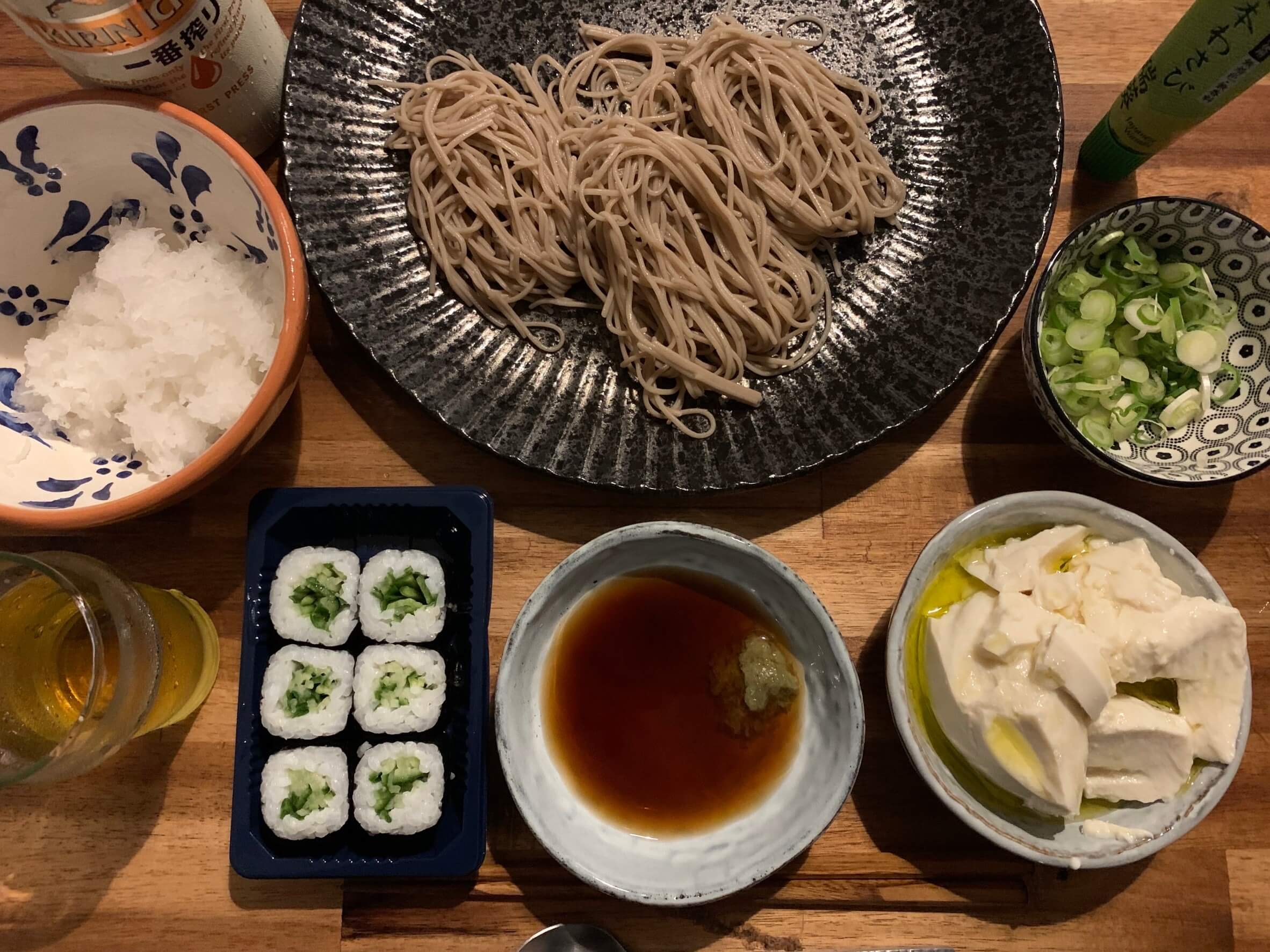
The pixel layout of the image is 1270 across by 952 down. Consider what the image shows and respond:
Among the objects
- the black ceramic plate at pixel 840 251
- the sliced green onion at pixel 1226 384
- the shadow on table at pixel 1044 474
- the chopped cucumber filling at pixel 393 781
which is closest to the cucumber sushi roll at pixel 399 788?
the chopped cucumber filling at pixel 393 781

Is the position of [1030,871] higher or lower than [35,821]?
lower

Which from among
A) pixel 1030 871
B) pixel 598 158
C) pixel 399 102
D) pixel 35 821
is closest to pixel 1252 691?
pixel 1030 871

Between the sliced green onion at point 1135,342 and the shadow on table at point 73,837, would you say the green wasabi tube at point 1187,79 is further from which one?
the shadow on table at point 73,837

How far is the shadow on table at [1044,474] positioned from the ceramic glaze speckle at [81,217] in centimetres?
149

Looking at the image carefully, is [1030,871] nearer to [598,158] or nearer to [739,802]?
[739,802]

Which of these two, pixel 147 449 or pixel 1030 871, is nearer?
pixel 147 449

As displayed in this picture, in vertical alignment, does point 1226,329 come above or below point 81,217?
below

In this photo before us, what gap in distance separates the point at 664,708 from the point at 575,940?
0.48 m

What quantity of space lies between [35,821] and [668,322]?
1660 millimetres

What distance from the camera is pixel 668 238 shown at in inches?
69.5

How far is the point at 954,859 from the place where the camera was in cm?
164

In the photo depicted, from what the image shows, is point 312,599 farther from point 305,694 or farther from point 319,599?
point 305,694

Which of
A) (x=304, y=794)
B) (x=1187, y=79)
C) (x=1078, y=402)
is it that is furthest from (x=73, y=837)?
(x=1187, y=79)

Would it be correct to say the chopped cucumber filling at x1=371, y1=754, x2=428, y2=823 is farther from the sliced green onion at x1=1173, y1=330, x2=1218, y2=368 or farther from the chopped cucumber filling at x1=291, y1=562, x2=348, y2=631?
the sliced green onion at x1=1173, y1=330, x2=1218, y2=368
